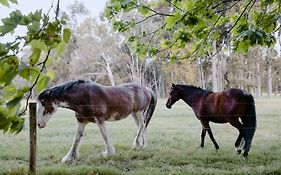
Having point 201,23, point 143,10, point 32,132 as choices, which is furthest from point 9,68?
point 32,132

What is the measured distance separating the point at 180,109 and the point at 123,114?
2.20 m

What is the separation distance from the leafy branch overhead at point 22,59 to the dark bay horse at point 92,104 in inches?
113

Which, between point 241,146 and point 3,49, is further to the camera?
point 241,146

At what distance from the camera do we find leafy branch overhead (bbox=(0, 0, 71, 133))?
464 mm

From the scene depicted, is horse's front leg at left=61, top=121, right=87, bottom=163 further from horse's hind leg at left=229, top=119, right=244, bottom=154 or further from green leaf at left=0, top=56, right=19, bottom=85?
green leaf at left=0, top=56, right=19, bottom=85

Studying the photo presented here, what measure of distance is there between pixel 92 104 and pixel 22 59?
3284 mm

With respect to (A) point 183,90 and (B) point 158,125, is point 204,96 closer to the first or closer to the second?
(A) point 183,90

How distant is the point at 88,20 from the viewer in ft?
25.0

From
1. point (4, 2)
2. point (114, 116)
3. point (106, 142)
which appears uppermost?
point (4, 2)

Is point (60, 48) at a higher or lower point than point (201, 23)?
lower

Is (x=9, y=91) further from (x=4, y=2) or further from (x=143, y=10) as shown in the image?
(x=143, y=10)

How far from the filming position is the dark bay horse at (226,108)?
3.93m

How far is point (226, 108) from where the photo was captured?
13.4ft

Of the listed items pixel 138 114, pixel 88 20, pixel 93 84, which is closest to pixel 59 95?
pixel 93 84
